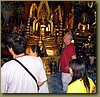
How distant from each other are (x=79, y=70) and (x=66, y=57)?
191 millimetres

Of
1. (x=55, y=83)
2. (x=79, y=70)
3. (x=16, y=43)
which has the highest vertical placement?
(x=16, y=43)

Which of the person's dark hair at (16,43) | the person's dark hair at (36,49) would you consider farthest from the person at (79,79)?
the person's dark hair at (16,43)

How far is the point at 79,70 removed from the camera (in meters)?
3.56

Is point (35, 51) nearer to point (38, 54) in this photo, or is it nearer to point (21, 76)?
point (38, 54)

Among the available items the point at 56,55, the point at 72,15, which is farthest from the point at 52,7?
the point at 56,55

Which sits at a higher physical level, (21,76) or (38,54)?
(38,54)

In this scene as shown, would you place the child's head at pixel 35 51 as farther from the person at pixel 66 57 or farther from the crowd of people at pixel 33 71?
the person at pixel 66 57

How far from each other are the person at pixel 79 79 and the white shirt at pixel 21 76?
0.29 metres

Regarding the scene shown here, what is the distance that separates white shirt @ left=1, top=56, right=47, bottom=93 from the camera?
3545mm

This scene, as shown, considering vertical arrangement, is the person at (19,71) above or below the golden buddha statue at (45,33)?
below

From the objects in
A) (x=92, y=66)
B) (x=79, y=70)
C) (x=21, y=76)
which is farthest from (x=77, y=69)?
(x=21, y=76)

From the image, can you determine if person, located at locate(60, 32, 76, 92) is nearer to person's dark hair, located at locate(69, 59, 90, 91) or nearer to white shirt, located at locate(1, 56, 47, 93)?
person's dark hair, located at locate(69, 59, 90, 91)

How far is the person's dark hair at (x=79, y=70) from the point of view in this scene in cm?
354

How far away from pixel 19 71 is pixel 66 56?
51 cm
